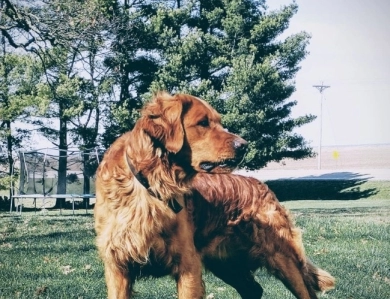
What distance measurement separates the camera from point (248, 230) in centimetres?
305

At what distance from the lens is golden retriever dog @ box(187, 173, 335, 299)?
118 inches

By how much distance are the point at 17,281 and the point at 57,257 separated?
107 cm

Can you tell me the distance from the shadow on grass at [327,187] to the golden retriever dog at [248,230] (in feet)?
16.6

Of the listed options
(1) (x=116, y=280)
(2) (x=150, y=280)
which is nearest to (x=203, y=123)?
(1) (x=116, y=280)

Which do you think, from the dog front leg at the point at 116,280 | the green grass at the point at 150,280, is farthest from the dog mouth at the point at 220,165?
the green grass at the point at 150,280

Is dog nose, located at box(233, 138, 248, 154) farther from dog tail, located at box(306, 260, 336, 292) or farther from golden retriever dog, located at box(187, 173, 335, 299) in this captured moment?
dog tail, located at box(306, 260, 336, 292)

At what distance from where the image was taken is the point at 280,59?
12633 mm

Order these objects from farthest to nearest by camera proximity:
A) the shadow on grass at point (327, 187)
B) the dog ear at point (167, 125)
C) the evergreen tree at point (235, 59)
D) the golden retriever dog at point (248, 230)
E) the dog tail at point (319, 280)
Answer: the evergreen tree at point (235, 59)
the shadow on grass at point (327, 187)
the dog tail at point (319, 280)
the golden retriever dog at point (248, 230)
the dog ear at point (167, 125)

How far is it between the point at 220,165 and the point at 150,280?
1.63 m

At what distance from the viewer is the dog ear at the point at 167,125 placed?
2.48 meters

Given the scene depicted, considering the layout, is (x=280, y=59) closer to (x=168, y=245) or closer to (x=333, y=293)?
(x=333, y=293)

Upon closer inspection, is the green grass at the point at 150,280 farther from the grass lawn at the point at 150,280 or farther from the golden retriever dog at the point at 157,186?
the golden retriever dog at the point at 157,186

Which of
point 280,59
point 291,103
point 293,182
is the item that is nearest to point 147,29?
point 280,59

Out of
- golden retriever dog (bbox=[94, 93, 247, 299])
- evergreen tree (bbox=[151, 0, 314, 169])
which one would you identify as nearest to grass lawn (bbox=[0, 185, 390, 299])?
golden retriever dog (bbox=[94, 93, 247, 299])
